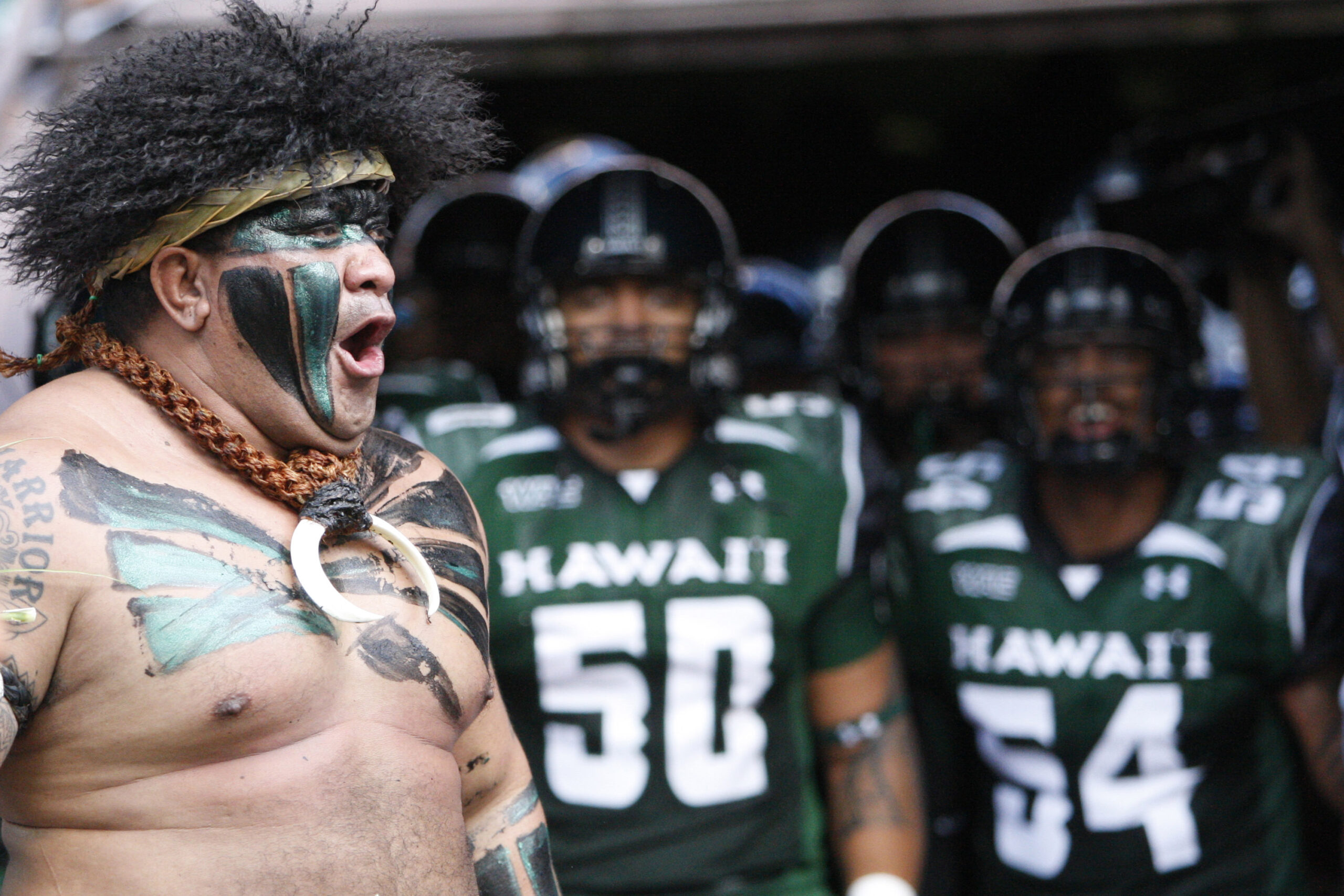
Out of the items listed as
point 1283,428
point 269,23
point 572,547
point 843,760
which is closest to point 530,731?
point 572,547

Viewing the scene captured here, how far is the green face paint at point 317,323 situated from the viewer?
1.68 metres

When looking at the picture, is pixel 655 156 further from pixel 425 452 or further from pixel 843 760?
pixel 425 452

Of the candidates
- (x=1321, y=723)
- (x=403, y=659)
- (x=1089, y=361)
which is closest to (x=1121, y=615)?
(x=1321, y=723)

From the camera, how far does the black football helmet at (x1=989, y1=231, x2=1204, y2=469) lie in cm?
338

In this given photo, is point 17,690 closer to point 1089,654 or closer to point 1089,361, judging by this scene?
point 1089,654

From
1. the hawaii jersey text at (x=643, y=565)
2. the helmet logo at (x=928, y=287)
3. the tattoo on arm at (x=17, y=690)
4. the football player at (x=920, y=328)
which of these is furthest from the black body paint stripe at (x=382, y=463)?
the helmet logo at (x=928, y=287)

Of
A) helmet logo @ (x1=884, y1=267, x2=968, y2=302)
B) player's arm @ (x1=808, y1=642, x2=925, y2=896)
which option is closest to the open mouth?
player's arm @ (x1=808, y1=642, x2=925, y2=896)

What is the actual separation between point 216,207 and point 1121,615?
2425 millimetres

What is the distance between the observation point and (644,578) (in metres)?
3.04

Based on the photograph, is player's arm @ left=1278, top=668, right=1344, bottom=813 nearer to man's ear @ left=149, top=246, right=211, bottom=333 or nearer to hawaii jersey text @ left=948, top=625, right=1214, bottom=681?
hawaii jersey text @ left=948, top=625, right=1214, bottom=681

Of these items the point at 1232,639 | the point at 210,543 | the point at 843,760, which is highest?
the point at 210,543

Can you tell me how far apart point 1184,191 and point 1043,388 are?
1582mm

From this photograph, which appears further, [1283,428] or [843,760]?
[1283,428]

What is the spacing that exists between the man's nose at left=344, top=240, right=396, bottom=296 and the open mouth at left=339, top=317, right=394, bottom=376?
0.04 meters
